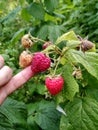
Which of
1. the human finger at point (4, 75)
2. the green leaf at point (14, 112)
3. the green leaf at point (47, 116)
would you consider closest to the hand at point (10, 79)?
the human finger at point (4, 75)

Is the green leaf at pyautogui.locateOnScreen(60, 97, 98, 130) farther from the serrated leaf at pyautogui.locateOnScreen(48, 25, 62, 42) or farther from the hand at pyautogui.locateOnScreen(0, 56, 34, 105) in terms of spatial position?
the serrated leaf at pyautogui.locateOnScreen(48, 25, 62, 42)

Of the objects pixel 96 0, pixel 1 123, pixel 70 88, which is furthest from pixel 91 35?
pixel 70 88

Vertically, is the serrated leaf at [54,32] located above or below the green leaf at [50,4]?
below

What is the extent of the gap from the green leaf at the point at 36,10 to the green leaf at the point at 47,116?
22.5 inches

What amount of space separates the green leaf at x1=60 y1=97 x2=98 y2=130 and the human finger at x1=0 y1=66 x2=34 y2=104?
183 mm

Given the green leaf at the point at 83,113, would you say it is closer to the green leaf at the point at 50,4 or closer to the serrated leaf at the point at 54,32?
the serrated leaf at the point at 54,32

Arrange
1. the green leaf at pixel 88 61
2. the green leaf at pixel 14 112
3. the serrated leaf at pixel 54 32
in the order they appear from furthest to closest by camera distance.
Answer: the serrated leaf at pixel 54 32, the green leaf at pixel 14 112, the green leaf at pixel 88 61

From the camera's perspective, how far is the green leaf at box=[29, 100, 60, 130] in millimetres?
1801

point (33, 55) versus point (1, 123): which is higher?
point (33, 55)

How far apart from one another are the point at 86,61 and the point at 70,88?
0.11 metres

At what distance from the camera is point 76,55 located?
1291mm

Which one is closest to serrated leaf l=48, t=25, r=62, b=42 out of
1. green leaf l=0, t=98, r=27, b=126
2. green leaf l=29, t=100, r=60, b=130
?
green leaf l=29, t=100, r=60, b=130

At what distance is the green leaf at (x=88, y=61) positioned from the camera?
4.17 feet

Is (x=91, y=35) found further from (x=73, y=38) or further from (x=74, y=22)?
(x=73, y=38)
